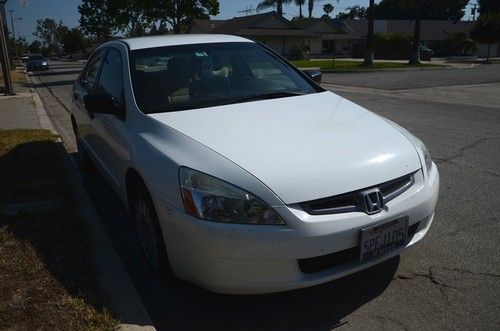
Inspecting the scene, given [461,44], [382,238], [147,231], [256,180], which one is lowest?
[461,44]

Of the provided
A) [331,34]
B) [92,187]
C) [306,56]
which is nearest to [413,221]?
[92,187]

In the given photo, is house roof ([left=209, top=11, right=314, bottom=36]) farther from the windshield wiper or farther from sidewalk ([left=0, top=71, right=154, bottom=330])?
the windshield wiper

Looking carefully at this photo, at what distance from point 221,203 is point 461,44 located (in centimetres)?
5512

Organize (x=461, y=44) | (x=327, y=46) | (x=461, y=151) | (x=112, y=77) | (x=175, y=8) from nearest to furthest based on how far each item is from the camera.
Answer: (x=112, y=77), (x=461, y=151), (x=175, y=8), (x=461, y=44), (x=327, y=46)

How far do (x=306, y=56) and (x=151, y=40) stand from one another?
4512 cm

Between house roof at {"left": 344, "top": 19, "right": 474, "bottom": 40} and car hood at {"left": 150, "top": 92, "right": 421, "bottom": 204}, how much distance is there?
6601 cm

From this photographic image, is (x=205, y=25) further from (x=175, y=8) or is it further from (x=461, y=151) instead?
(x=461, y=151)

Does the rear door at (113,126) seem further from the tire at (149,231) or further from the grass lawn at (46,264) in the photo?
the grass lawn at (46,264)

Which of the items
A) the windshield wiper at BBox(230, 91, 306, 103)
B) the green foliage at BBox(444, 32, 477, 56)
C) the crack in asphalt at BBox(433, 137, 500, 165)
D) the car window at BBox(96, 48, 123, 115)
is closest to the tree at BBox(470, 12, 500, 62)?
the green foliage at BBox(444, 32, 477, 56)

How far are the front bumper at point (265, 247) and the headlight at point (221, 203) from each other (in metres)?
0.04

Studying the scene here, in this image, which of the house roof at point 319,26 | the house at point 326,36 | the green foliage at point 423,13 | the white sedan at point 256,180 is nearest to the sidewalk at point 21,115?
the white sedan at point 256,180

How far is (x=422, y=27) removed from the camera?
65500 mm

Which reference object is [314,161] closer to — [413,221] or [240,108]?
[413,221]

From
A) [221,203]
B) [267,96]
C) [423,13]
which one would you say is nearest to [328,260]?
[221,203]
